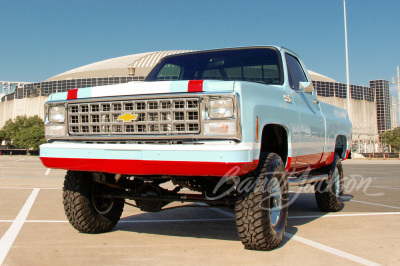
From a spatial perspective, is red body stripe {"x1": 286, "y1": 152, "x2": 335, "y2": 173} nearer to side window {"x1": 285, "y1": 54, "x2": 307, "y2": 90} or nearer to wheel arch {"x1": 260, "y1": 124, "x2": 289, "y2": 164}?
wheel arch {"x1": 260, "y1": 124, "x2": 289, "y2": 164}

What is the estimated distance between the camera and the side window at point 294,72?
557cm

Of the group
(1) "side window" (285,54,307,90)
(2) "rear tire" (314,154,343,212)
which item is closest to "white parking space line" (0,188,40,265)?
(1) "side window" (285,54,307,90)

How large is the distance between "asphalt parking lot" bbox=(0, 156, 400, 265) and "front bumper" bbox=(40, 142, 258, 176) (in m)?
0.79

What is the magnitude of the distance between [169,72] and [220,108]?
2.29 metres

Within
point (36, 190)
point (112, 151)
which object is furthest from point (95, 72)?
point (112, 151)

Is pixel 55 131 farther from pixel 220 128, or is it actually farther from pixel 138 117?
pixel 220 128

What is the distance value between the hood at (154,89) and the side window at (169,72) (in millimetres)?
1585

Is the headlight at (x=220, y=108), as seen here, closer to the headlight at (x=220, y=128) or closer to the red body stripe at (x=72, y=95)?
the headlight at (x=220, y=128)

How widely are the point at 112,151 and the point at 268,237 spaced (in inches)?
64.8

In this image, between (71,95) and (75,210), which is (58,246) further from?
(71,95)

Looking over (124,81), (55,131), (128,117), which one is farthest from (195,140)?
(124,81)

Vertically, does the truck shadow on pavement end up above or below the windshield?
below

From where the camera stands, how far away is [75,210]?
4805 millimetres

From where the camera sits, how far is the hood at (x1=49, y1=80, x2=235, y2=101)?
3.85 m
